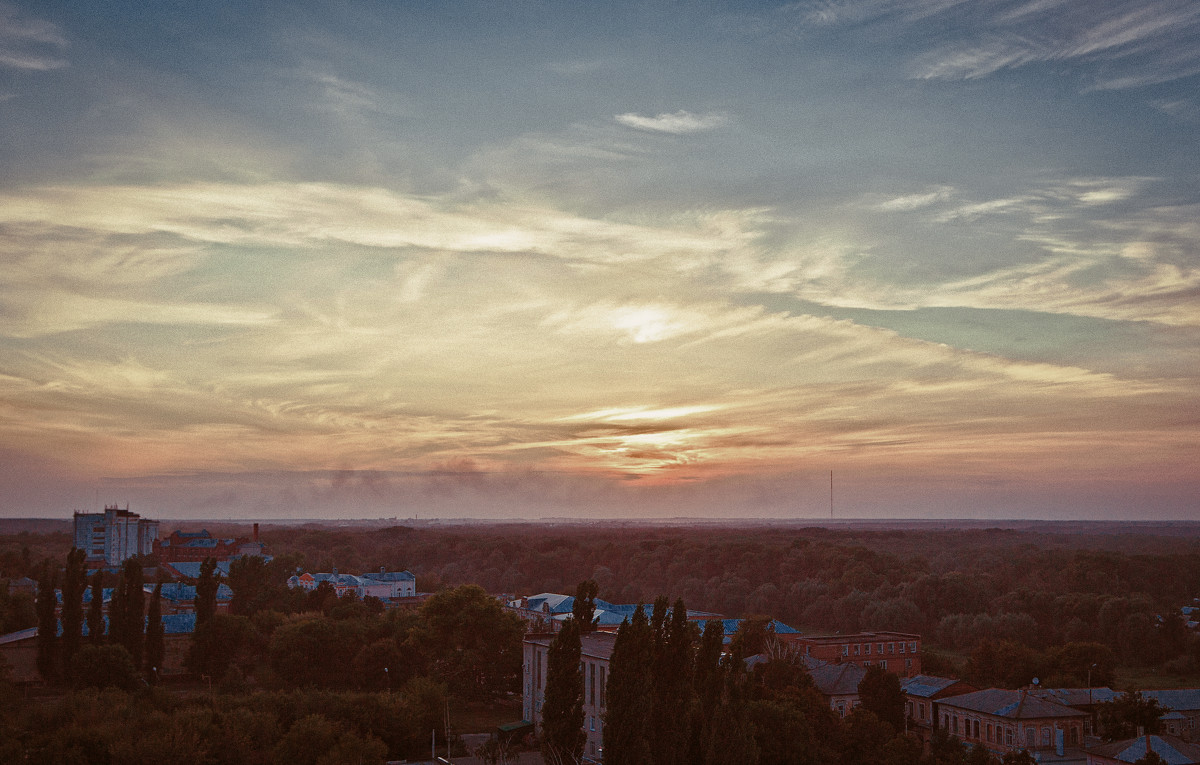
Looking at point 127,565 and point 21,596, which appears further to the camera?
point 21,596

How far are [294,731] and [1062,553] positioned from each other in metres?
117

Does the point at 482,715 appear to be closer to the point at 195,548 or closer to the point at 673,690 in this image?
the point at 673,690

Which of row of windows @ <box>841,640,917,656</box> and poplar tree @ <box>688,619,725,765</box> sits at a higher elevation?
poplar tree @ <box>688,619,725,765</box>

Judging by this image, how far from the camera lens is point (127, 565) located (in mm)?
58594

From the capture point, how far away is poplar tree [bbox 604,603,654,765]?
104 ft

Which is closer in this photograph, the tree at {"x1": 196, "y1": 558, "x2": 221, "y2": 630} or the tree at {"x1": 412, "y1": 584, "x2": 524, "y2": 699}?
the tree at {"x1": 412, "y1": 584, "x2": 524, "y2": 699}

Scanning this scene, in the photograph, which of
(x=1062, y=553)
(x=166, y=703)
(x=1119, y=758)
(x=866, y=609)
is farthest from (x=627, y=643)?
(x=1062, y=553)

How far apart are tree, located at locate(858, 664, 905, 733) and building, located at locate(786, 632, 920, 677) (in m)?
17.0

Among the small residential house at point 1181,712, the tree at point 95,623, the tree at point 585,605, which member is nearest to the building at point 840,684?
the tree at point 585,605

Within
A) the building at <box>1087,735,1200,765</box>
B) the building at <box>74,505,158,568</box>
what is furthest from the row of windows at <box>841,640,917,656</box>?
the building at <box>74,505,158,568</box>

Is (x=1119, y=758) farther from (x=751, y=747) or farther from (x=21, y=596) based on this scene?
(x=21, y=596)

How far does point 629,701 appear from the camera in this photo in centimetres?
3234

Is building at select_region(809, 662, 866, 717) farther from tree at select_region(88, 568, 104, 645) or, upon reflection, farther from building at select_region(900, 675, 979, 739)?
tree at select_region(88, 568, 104, 645)

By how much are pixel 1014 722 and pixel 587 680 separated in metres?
18.2
